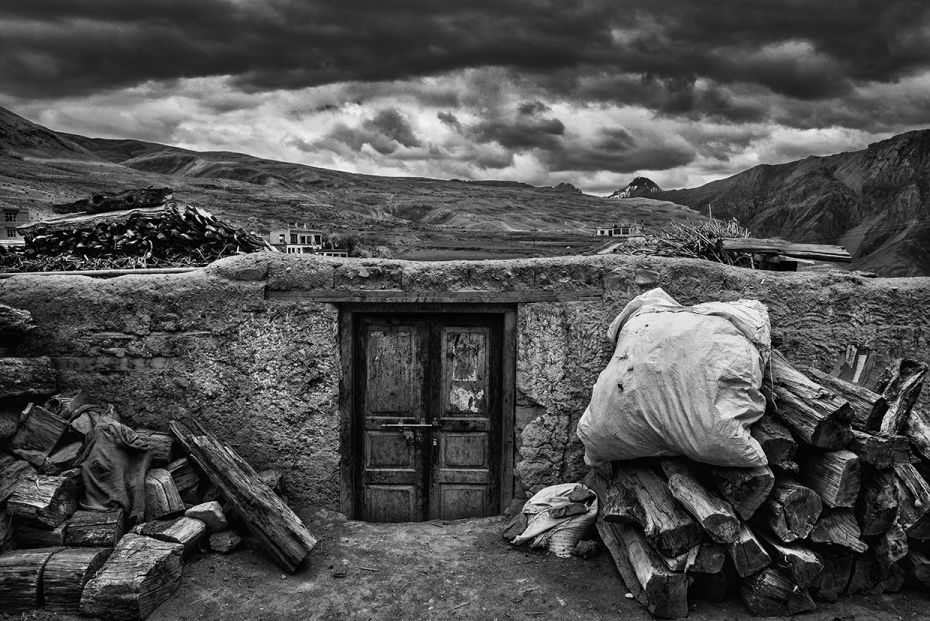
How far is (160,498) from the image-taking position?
4.00 meters

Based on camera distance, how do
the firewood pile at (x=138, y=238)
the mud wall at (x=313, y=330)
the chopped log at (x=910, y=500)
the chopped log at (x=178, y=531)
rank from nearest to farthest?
the chopped log at (x=910, y=500)
the chopped log at (x=178, y=531)
the mud wall at (x=313, y=330)
the firewood pile at (x=138, y=238)

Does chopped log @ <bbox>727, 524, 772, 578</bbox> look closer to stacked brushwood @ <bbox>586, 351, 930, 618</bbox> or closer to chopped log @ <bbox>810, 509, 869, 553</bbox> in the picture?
stacked brushwood @ <bbox>586, 351, 930, 618</bbox>

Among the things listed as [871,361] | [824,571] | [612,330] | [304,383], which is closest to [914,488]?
[824,571]

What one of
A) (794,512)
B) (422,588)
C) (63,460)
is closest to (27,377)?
(63,460)

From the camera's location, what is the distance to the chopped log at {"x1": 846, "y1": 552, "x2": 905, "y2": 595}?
3541 mm

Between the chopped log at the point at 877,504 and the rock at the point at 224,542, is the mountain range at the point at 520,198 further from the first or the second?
the chopped log at the point at 877,504

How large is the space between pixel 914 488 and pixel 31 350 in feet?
20.1

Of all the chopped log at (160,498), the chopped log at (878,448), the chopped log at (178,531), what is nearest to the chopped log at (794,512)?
the chopped log at (878,448)

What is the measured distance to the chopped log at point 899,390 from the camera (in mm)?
3688

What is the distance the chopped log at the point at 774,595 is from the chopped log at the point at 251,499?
2.78 m

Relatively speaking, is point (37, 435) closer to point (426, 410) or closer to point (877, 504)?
point (426, 410)

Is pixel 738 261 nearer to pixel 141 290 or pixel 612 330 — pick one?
pixel 612 330

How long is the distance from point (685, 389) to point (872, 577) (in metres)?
1.68

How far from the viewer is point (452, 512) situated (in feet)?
16.3
